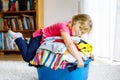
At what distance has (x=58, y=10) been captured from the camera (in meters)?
3.34

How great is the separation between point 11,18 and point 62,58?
1.81 m

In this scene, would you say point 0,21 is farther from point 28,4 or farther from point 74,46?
point 74,46

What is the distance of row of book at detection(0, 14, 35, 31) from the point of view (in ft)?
10.7

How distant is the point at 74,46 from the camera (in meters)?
1.77

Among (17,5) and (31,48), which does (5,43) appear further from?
(31,48)

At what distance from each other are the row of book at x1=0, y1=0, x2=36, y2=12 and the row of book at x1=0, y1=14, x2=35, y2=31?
0.39 ft

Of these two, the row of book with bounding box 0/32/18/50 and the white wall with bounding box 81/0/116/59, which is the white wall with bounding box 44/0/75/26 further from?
the row of book with bounding box 0/32/18/50

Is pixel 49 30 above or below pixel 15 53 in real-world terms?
above

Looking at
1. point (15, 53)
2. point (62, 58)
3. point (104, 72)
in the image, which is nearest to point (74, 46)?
point (62, 58)

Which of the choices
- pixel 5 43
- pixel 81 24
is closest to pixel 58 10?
pixel 5 43

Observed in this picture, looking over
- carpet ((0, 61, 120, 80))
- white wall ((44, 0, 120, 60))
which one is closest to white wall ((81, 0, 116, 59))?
white wall ((44, 0, 120, 60))

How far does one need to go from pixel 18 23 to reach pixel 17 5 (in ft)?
0.83

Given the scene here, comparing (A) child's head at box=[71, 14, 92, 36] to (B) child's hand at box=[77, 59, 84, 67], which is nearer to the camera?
(B) child's hand at box=[77, 59, 84, 67]

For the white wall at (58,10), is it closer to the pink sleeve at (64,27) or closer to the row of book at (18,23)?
the row of book at (18,23)
